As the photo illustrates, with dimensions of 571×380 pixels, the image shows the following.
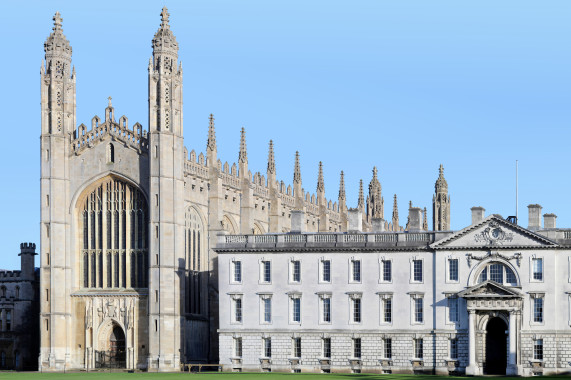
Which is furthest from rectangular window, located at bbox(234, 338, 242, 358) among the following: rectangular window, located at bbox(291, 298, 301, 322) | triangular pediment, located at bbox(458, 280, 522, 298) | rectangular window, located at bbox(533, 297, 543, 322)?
rectangular window, located at bbox(533, 297, 543, 322)

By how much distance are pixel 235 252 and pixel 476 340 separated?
65.1 feet

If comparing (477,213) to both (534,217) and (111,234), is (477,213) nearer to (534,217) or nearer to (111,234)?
(534,217)

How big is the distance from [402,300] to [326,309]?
5946mm

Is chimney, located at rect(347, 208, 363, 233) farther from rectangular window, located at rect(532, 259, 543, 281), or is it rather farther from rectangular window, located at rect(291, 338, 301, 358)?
rectangular window, located at rect(532, 259, 543, 281)

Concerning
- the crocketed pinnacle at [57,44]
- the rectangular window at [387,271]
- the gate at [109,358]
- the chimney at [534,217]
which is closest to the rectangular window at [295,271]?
the rectangular window at [387,271]

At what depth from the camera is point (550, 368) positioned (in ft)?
275

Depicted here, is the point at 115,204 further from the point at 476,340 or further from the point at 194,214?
the point at 476,340

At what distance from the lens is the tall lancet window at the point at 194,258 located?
98.2 metres

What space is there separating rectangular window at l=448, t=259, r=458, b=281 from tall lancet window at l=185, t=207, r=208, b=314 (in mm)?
22687

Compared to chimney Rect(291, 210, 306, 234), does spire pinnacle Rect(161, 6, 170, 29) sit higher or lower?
higher

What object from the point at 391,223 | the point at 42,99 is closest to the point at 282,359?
the point at 42,99

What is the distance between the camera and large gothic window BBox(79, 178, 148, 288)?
96.0 m

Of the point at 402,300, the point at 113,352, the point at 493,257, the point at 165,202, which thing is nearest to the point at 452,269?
the point at 493,257

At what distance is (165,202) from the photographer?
94.2 metres
